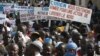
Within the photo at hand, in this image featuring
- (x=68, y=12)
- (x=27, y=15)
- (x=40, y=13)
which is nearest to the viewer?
(x=68, y=12)

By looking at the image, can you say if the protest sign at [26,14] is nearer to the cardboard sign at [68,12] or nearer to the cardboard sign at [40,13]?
the cardboard sign at [40,13]

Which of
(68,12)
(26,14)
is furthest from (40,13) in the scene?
(68,12)

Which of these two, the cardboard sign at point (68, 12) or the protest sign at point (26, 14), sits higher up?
the cardboard sign at point (68, 12)

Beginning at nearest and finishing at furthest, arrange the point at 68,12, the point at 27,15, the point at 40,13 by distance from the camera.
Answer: the point at 68,12 → the point at 27,15 → the point at 40,13

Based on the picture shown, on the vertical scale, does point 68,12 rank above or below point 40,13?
above

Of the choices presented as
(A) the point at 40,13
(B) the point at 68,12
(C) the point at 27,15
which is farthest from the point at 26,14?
(B) the point at 68,12

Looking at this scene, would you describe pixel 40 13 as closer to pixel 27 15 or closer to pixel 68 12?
pixel 27 15

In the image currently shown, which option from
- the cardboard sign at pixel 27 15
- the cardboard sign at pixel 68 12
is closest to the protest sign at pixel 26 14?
the cardboard sign at pixel 27 15

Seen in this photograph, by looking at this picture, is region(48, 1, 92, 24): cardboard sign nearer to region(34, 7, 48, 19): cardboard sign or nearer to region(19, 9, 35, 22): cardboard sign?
region(34, 7, 48, 19): cardboard sign

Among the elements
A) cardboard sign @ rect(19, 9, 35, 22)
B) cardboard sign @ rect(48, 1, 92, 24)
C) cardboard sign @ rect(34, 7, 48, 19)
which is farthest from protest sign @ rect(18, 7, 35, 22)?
cardboard sign @ rect(48, 1, 92, 24)

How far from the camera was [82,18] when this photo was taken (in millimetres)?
12781

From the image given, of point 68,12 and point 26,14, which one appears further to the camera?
point 26,14

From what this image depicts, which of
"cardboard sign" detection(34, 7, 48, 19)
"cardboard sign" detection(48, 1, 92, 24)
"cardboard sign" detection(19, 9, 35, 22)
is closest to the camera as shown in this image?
"cardboard sign" detection(48, 1, 92, 24)

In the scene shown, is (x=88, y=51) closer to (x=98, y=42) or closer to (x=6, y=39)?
A: (x=98, y=42)
